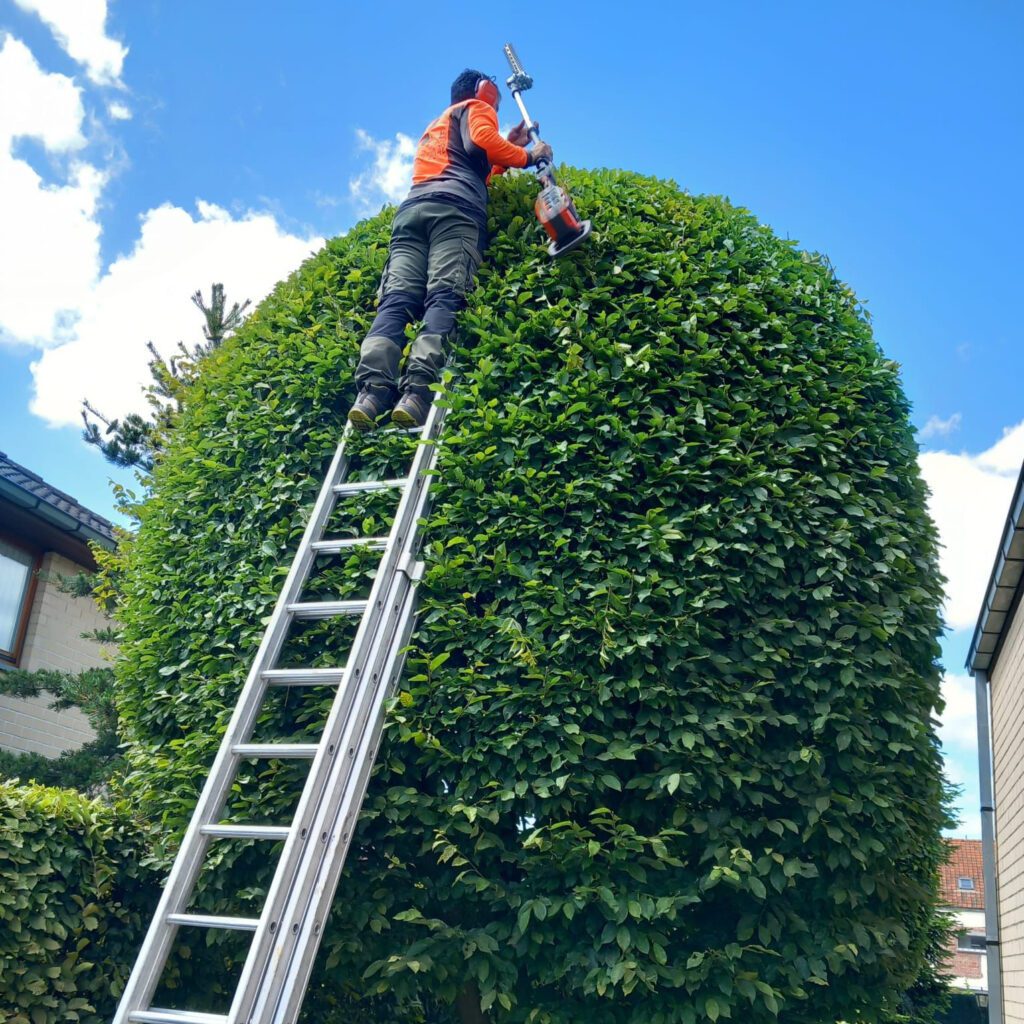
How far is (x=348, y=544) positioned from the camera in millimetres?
4379

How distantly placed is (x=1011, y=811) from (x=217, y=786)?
24.1 feet

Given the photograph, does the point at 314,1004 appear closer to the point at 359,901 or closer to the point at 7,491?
the point at 359,901

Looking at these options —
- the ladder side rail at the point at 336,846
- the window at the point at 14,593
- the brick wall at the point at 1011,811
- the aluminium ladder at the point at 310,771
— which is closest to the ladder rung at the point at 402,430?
the aluminium ladder at the point at 310,771

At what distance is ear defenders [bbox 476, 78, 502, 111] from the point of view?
5.64m

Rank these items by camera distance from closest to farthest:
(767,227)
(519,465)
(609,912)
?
(609,912) → (519,465) → (767,227)

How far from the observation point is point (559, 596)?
3965mm

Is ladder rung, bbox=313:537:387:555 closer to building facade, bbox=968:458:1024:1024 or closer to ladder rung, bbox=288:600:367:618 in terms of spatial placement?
ladder rung, bbox=288:600:367:618

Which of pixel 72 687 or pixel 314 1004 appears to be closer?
pixel 314 1004

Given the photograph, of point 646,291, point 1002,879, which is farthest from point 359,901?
point 1002,879

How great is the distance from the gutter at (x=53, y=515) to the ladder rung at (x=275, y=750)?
7032mm

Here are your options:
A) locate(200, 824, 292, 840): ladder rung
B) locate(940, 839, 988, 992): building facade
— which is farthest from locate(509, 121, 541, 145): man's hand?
locate(940, 839, 988, 992): building facade

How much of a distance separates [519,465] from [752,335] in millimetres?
1172

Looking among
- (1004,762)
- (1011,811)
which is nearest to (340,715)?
(1011,811)

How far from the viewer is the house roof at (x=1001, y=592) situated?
7102 millimetres
